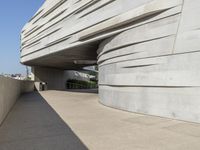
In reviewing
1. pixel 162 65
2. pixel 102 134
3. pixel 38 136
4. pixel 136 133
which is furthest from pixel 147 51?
pixel 38 136

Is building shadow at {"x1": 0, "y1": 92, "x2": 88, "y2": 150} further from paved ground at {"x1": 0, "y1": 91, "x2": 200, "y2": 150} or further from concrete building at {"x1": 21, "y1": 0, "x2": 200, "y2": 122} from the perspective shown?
concrete building at {"x1": 21, "y1": 0, "x2": 200, "y2": 122}

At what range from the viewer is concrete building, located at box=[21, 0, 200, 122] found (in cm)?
902

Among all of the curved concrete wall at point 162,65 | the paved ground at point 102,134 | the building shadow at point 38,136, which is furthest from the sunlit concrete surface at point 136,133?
the curved concrete wall at point 162,65

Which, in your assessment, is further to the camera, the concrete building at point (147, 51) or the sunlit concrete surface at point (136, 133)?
the concrete building at point (147, 51)

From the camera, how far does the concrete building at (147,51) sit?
355 inches

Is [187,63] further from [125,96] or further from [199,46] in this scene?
[125,96]

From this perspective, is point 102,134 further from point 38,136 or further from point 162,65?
point 162,65

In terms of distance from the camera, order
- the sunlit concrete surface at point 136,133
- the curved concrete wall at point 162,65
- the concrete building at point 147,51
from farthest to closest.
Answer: the concrete building at point 147,51
the curved concrete wall at point 162,65
the sunlit concrete surface at point 136,133

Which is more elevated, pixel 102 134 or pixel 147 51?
pixel 147 51

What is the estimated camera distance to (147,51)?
1079 centimetres

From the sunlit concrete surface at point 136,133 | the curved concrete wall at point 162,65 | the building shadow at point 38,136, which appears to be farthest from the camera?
the curved concrete wall at point 162,65

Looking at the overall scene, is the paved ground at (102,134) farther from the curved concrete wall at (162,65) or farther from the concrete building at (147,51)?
the concrete building at (147,51)

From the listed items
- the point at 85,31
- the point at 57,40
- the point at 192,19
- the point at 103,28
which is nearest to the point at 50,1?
the point at 57,40

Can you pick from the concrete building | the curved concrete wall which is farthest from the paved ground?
the concrete building
